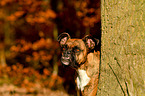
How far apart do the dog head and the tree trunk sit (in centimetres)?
69

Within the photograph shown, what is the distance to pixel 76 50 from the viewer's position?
389 cm

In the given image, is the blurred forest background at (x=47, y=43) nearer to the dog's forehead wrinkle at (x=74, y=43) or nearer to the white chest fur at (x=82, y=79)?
the dog's forehead wrinkle at (x=74, y=43)

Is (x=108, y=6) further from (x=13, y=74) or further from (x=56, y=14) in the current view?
(x=13, y=74)

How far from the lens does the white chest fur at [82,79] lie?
3931 millimetres

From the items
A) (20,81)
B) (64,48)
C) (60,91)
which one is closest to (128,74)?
(64,48)

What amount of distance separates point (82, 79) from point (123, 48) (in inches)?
54.8

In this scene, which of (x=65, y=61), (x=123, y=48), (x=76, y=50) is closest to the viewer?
(x=123, y=48)

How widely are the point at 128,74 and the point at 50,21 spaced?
21.5 ft

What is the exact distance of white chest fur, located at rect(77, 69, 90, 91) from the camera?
393 centimetres

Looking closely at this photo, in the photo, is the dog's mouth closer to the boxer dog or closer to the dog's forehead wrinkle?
the boxer dog

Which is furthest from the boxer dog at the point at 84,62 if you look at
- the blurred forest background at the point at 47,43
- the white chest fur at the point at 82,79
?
the blurred forest background at the point at 47,43

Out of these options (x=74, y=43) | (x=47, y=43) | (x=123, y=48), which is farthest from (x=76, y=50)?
(x=47, y=43)

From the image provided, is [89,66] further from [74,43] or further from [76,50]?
[74,43]

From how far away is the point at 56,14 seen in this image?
28.6ft
